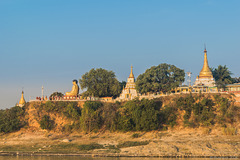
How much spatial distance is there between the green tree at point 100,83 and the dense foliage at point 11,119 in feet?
43.9

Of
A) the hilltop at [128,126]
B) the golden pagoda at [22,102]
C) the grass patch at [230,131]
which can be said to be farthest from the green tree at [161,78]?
the golden pagoda at [22,102]

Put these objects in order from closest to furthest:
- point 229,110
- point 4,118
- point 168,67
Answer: point 229,110 < point 4,118 < point 168,67

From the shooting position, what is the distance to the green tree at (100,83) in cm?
7781

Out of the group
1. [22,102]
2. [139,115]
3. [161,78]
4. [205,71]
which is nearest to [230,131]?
[139,115]

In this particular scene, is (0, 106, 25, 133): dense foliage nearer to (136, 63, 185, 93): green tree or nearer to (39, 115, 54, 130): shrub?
(39, 115, 54, 130): shrub

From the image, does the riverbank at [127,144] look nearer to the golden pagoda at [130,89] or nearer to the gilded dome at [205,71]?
the golden pagoda at [130,89]

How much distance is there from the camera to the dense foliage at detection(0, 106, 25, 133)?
6619 centimetres

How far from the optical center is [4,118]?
220 feet

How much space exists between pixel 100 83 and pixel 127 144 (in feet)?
75.7

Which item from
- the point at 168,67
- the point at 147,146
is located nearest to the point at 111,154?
the point at 147,146

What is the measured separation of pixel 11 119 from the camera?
220 feet

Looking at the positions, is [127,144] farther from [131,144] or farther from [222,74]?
[222,74]

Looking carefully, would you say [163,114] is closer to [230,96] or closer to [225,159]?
[230,96]

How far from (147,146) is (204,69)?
94.0 feet
